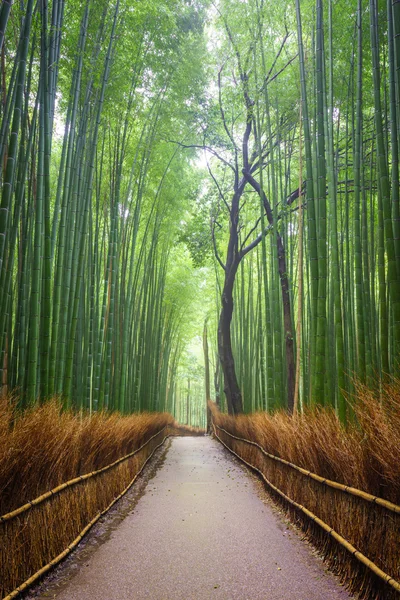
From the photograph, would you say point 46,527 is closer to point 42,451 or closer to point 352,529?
→ point 42,451

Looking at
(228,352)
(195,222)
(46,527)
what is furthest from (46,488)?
(195,222)

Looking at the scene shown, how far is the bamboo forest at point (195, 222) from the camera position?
6.89 feet

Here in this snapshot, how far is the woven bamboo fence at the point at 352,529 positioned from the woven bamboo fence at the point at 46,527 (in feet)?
3.63

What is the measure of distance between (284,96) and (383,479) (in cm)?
469

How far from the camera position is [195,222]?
7879 mm

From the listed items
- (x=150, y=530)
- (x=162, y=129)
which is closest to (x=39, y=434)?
(x=150, y=530)

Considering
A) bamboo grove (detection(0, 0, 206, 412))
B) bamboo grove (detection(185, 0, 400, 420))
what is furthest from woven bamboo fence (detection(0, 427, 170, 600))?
bamboo grove (detection(185, 0, 400, 420))

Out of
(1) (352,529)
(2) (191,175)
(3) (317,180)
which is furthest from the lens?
(2) (191,175)

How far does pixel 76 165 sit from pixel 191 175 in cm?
502

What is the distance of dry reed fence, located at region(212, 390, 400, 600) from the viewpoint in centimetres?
156

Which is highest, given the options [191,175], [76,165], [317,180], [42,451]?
[191,175]

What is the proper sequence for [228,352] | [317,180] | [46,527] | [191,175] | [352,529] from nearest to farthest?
[352,529] → [46,527] → [317,180] → [228,352] → [191,175]

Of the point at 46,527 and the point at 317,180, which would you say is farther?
the point at 317,180

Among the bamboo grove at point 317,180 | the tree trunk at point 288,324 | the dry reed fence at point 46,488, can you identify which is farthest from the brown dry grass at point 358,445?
the tree trunk at point 288,324
